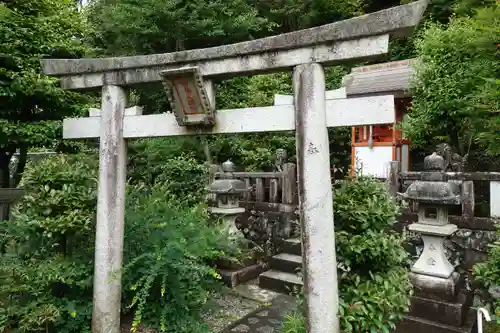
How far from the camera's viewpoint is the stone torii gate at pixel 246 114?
3.53m

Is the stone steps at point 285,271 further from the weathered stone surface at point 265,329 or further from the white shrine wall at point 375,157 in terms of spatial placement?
the white shrine wall at point 375,157

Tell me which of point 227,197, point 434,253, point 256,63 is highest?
point 256,63

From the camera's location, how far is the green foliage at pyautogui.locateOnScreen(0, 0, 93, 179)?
574 centimetres

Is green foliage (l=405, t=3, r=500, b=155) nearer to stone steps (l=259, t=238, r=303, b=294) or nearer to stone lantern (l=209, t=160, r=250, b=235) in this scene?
stone steps (l=259, t=238, r=303, b=294)

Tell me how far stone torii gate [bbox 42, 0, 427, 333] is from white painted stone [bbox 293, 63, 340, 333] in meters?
0.01

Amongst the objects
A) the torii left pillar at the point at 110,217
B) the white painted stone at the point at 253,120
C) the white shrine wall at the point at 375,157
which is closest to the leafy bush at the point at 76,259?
the torii left pillar at the point at 110,217

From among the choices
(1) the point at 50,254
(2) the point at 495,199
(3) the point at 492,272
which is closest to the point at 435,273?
(3) the point at 492,272

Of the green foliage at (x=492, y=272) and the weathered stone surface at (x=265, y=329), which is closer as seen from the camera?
the green foliage at (x=492, y=272)

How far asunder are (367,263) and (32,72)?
6100mm

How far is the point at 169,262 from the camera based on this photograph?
181 inches

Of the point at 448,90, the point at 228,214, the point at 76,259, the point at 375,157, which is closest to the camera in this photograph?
the point at 76,259

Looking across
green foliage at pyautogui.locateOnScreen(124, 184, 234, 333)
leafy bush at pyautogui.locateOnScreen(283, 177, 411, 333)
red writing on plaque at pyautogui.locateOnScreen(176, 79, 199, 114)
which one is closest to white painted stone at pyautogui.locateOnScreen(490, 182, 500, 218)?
leafy bush at pyautogui.locateOnScreen(283, 177, 411, 333)

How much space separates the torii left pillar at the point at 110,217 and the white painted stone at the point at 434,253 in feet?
15.1

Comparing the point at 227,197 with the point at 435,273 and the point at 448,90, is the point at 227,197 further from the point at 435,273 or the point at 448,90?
the point at 448,90
